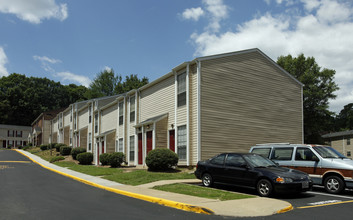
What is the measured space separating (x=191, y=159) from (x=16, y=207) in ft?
35.5

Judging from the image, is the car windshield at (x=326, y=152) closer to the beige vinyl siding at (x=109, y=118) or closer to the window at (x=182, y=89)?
the window at (x=182, y=89)

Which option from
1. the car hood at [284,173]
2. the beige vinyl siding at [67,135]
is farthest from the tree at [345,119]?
the car hood at [284,173]

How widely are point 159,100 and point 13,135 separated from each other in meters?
83.7

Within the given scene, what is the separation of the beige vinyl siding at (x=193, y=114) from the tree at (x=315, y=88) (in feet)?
82.0

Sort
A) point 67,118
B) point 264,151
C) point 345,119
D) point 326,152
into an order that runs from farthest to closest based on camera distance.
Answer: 1. point 345,119
2. point 67,118
3. point 264,151
4. point 326,152

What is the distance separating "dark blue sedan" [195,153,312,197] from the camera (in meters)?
10.2

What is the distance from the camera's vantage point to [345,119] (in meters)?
97.1

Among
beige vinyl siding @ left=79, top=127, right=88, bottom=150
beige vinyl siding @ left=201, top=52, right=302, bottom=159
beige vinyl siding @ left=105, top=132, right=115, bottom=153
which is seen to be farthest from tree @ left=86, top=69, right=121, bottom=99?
beige vinyl siding @ left=201, top=52, right=302, bottom=159

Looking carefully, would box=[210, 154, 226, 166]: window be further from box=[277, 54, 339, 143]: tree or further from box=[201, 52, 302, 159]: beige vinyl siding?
box=[277, 54, 339, 143]: tree

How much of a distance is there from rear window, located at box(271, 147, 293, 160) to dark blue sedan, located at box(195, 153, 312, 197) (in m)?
1.85

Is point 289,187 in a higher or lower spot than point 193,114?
lower

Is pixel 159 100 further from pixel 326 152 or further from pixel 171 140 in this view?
pixel 326 152

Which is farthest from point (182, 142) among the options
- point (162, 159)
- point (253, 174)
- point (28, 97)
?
point (28, 97)

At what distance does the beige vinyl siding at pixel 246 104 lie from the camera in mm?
18641
